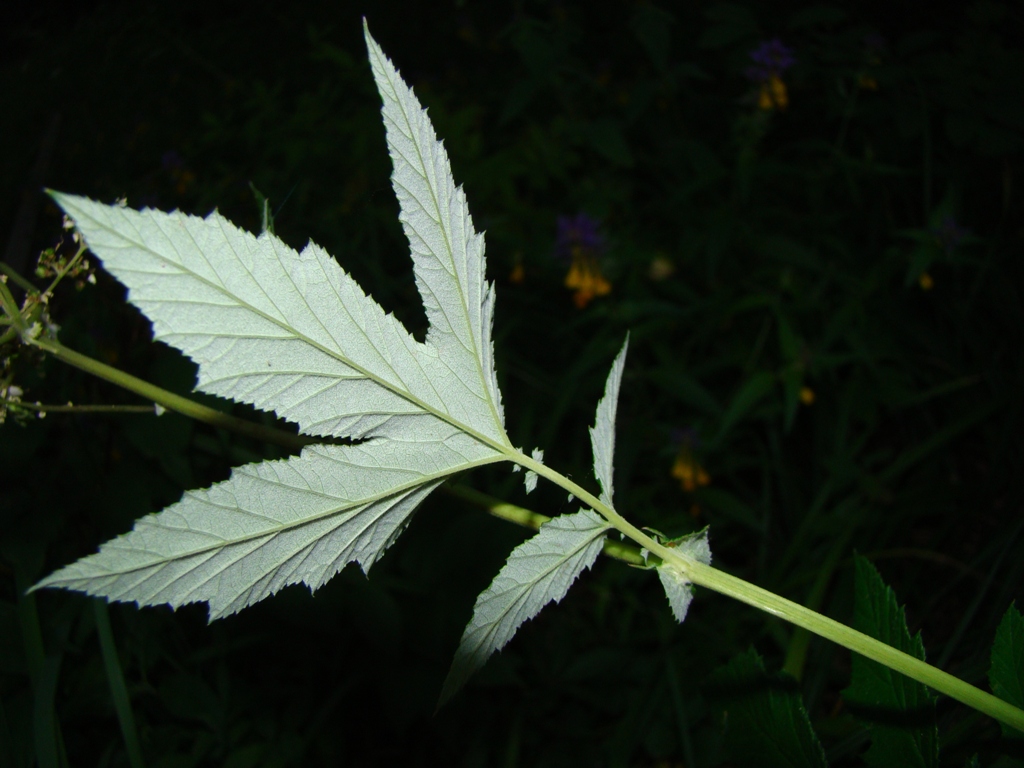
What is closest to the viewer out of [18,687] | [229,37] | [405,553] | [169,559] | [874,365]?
[169,559]

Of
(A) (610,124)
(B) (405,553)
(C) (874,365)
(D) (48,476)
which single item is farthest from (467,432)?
(A) (610,124)

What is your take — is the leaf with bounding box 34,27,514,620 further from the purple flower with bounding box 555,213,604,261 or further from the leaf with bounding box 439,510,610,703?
the purple flower with bounding box 555,213,604,261

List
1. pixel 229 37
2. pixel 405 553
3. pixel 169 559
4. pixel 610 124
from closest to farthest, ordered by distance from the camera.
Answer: pixel 169 559 → pixel 405 553 → pixel 610 124 → pixel 229 37

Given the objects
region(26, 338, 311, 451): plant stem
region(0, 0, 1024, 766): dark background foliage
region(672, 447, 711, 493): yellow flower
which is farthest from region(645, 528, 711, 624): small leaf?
region(672, 447, 711, 493): yellow flower

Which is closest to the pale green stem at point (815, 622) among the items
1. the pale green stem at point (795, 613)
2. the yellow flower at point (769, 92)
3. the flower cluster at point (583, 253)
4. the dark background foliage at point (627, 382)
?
the pale green stem at point (795, 613)

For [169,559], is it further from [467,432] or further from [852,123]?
[852,123]

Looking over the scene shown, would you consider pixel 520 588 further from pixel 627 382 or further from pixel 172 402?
pixel 627 382

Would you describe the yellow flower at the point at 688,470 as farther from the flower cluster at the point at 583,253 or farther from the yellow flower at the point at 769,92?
the yellow flower at the point at 769,92
